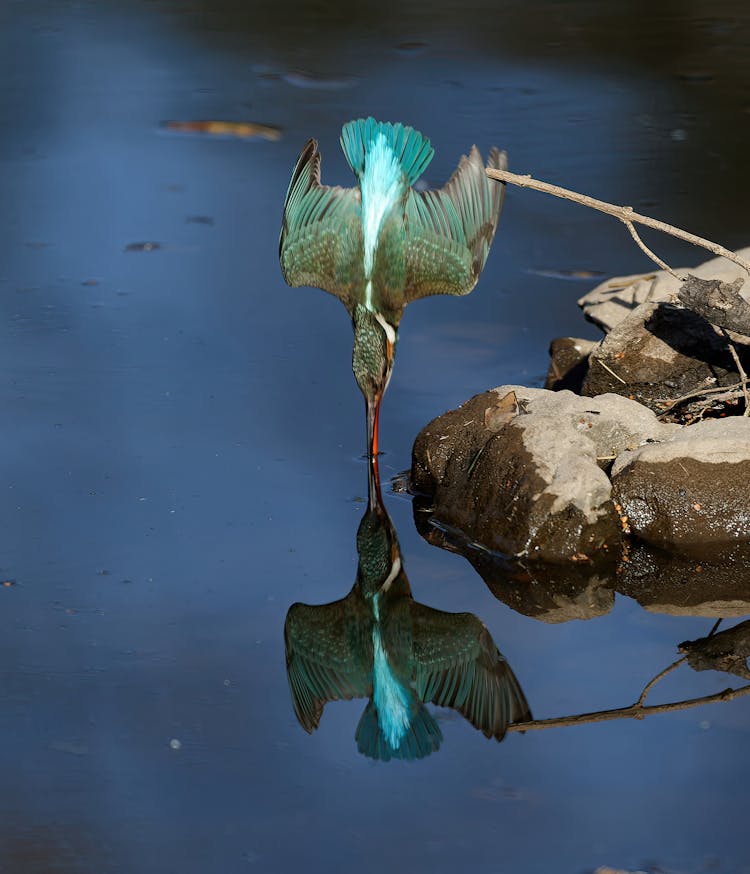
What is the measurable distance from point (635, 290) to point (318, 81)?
375 centimetres

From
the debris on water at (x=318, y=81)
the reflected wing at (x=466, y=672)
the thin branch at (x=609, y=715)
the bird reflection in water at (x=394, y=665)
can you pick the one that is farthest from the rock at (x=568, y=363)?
the debris on water at (x=318, y=81)

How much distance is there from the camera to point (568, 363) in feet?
17.8

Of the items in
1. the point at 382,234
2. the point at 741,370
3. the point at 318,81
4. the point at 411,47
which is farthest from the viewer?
the point at 411,47

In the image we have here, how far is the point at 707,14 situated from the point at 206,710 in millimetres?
7499

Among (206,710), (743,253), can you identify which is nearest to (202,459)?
(206,710)

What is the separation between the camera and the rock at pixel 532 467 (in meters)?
4.29

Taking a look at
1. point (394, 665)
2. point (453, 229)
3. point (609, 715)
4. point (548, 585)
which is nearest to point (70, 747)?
point (394, 665)

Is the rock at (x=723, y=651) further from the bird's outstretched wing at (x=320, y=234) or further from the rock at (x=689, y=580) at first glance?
the bird's outstretched wing at (x=320, y=234)

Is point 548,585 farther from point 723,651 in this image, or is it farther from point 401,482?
point 401,482

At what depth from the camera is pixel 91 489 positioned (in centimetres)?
480

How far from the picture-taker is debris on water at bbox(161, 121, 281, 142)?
802 centimetres

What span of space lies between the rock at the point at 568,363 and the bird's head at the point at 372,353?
2.56 feet

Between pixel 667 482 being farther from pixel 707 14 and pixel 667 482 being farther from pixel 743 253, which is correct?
pixel 707 14

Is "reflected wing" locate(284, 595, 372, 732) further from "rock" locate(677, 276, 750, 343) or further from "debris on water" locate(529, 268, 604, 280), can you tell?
"debris on water" locate(529, 268, 604, 280)
